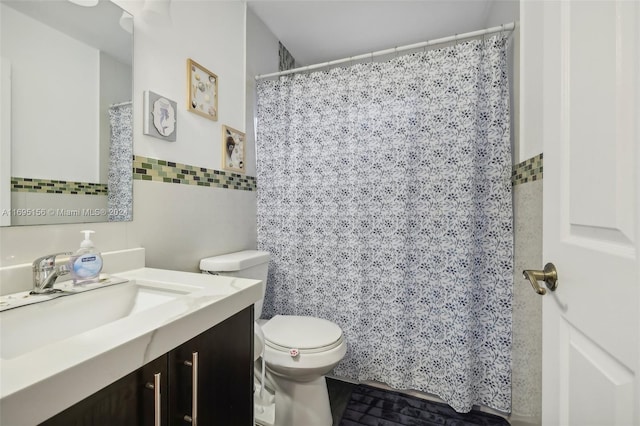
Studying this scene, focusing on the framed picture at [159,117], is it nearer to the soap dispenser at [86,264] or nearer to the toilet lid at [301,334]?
the soap dispenser at [86,264]

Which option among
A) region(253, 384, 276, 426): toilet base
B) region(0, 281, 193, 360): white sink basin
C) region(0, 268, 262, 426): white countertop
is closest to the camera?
region(0, 268, 262, 426): white countertop

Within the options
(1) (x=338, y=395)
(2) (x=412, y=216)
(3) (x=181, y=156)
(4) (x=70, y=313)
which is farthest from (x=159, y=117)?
(1) (x=338, y=395)

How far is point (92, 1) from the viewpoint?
102 centimetres

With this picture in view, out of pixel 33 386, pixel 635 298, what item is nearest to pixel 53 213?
pixel 33 386

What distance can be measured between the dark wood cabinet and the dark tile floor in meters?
0.80

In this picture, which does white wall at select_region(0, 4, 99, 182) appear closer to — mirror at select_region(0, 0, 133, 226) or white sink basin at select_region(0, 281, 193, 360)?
mirror at select_region(0, 0, 133, 226)

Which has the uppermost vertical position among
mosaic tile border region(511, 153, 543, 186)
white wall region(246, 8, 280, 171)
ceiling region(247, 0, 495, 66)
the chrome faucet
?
ceiling region(247, 0, 495, 66)

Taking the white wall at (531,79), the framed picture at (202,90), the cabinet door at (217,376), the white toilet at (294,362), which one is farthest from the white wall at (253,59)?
the white wall at (531,79)

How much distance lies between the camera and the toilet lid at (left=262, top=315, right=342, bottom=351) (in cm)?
134

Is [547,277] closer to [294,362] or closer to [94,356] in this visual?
[94,356]

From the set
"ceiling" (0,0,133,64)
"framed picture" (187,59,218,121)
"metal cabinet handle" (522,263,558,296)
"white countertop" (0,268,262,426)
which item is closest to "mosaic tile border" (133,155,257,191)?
"framed picture" (187,59,218,121)

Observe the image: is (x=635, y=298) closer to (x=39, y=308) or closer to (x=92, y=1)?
(x=39, y=308)

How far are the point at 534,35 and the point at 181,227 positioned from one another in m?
1.75

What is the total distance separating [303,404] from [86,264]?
115 cm
